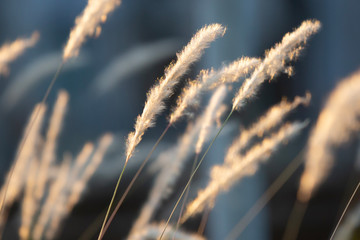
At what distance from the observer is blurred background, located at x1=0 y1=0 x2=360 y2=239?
1.89 meters

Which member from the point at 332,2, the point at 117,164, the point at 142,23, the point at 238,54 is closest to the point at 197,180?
the point at 117,164

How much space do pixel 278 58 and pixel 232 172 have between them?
21 centimetres

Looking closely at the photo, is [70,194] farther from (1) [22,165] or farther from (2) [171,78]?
(2) [171,78]

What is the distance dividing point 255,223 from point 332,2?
108 cm

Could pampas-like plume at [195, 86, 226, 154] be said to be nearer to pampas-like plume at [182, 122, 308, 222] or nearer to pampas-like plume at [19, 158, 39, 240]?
pampas-like plume at [182, 122, 308, 222]

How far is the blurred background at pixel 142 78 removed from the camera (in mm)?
1888

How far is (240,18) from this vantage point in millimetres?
1948

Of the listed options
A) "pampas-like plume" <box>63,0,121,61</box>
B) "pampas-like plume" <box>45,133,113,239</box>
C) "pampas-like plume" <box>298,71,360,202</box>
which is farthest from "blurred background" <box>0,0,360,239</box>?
"pampas-like plume" <box>63,0,121,61</box>

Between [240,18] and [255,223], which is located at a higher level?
[240,18]

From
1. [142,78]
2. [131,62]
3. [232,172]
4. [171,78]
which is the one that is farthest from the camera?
[142,78]

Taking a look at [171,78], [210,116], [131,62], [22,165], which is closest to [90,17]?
[171,78]

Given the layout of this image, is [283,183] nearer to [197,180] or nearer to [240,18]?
[197,180]

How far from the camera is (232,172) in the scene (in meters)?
0.74

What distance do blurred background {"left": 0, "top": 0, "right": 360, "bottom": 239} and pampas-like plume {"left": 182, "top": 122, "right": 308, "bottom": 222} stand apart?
105cm
